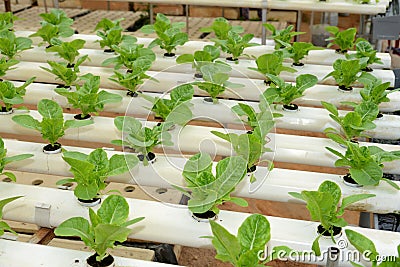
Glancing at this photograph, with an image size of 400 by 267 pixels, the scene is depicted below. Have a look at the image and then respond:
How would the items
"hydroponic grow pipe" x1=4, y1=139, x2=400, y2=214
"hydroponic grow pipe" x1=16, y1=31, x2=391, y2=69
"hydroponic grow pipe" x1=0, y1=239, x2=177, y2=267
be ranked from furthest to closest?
"hydroponic grow pipe" x1=16, y1=31, x2=391, y2=69
"hydroponic grow pipe" x1=4, y1=139, x2=400, y2=214
"hydroponic grow pipe" x1=0, y1=239, x2=177, y2=267

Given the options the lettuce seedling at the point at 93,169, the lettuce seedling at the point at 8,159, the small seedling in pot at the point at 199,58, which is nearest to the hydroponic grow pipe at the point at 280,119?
the small seedling in pot at the point at 199,58

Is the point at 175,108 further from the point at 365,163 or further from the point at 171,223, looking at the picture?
the point at 365,163

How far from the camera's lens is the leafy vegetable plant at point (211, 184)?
1.24 m

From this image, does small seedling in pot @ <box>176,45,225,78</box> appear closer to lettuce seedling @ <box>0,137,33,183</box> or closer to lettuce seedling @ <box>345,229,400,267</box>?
lettuce seedling @ <box>0,137,33,183</box>

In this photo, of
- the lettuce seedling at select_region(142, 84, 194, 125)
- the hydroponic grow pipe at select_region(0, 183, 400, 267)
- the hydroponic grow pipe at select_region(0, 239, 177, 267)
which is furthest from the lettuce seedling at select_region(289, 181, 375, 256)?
the lettuce seedling at select_region(142, 84, 194, 125)

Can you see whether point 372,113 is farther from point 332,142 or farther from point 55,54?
point 55,54

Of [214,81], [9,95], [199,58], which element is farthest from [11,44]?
[214,81]

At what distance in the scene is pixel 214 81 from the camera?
5.85ft

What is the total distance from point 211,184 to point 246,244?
21 cm

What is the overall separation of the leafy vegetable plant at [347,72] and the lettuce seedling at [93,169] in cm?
85

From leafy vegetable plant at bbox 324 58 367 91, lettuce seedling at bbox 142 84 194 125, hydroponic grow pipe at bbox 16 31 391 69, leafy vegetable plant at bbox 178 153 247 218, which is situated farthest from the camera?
hydroponic grow pipe at bbox 16 31 391 69

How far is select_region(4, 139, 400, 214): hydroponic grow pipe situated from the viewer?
4.44 ft

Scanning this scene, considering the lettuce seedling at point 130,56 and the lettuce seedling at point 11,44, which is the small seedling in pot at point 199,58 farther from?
the lettuce seedling at point 11,44

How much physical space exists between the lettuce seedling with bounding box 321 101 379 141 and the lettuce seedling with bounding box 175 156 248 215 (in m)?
0.37
